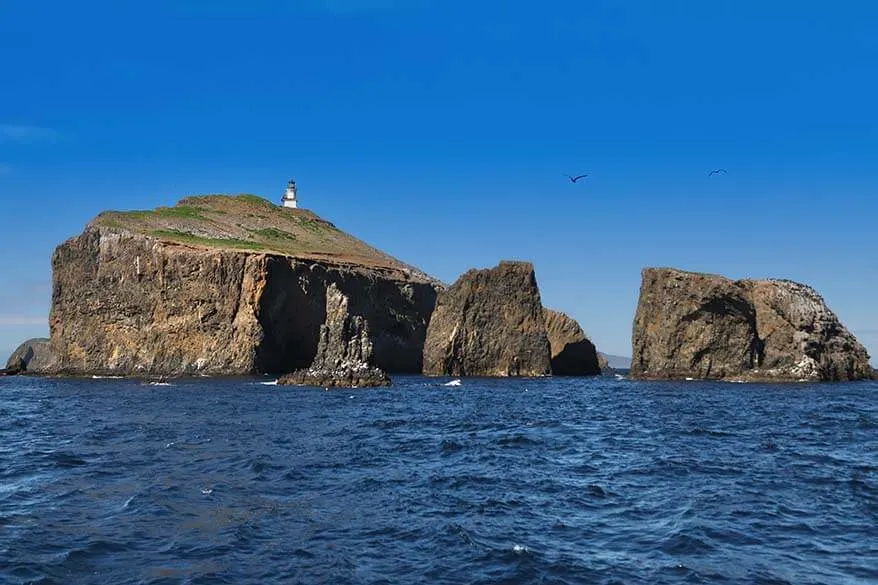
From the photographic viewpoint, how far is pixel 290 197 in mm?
178750

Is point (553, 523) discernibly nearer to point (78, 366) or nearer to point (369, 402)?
point (369, 402)

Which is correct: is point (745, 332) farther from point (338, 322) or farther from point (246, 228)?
point (246, 228)

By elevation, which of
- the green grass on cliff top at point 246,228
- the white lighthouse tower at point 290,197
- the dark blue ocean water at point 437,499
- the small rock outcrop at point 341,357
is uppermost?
the white lighthouse tower at point 290,197

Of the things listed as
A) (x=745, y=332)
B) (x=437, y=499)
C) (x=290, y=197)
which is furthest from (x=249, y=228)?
(x=437, y=499)

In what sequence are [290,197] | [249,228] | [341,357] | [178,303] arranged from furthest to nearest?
[290,197]
[249,228]
[178,303]
[341,357]

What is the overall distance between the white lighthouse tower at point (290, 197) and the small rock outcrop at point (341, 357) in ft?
335

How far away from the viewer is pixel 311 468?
87.9ft

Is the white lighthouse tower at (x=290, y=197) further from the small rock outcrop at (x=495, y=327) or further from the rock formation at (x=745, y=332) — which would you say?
the rock formation at (x=745, y=332)

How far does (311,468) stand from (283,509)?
20.3ft

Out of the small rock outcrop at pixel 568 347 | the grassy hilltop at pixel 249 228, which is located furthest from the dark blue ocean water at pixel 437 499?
the grassy hilltop at pixel 249 228

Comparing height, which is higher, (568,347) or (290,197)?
(290,197)

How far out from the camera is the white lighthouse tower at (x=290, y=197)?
177 m

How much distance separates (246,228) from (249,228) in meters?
0.84

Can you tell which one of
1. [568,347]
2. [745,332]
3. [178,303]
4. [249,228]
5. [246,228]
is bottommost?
[568,347]
